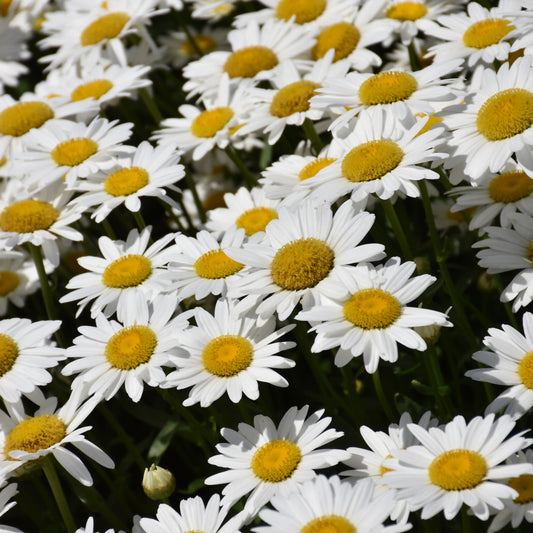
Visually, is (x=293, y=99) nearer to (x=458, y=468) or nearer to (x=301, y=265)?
(x=301, y=265)

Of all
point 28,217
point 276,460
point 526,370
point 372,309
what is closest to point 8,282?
point 28,217

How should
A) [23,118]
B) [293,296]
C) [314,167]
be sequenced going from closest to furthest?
[293,296], [314,167], [23,118]

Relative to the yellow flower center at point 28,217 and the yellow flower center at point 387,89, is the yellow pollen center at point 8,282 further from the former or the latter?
the yellow flower center at point 387,89

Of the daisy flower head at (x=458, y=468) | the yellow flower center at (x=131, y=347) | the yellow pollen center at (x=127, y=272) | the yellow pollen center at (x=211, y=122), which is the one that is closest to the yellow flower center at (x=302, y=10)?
the yellow pollen center at (x=211, y=122)

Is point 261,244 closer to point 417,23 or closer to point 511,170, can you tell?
point 511,170

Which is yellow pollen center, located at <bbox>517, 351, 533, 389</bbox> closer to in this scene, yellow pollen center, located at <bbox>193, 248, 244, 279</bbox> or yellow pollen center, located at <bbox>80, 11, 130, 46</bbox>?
yellow pollen center, located at <bbox>193, 248, 244, 279</bbox>

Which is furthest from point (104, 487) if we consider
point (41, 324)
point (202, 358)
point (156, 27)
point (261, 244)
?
point (156, 27)

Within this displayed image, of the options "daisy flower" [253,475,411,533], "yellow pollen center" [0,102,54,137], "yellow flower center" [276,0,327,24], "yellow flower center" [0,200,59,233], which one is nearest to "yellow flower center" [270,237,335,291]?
"daisy flower" [253,475,411,533]
